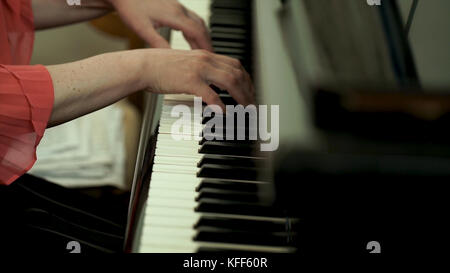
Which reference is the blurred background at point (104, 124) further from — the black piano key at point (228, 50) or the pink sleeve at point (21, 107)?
the pink sleeve at point (21, 107)

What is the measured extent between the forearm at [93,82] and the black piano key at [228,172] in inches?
7.8

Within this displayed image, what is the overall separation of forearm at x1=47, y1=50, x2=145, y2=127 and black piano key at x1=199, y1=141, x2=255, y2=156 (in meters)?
0.16

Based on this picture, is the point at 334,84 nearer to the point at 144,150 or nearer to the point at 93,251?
the point at 144,150

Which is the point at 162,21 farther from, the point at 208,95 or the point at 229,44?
the point at 208,95

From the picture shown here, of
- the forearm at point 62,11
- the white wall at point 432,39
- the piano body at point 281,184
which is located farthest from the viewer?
the forearm at point 62,11

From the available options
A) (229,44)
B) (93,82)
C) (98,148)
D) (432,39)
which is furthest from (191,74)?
(98,148)

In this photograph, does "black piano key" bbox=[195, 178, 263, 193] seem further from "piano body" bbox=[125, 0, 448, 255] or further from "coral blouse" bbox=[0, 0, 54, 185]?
"coral blouse" bbox=[0, 0, 54, 185]

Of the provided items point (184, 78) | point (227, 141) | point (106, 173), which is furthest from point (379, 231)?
point (106, 173)

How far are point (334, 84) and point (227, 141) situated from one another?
358mm

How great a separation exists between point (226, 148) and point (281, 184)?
21 centimetres

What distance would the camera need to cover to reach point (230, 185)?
87cm

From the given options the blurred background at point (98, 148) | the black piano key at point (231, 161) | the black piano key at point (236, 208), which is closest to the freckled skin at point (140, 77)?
the black piano key at point (231, 161)

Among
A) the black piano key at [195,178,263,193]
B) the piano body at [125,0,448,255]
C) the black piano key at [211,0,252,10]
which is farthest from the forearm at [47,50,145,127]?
the black piano key at [211,0,252,10]

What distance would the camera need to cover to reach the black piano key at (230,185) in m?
0.86
